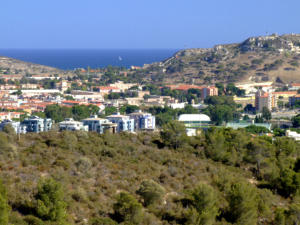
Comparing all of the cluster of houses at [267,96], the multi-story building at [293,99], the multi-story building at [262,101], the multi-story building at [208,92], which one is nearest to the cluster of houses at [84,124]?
the multi-story building at [262,101]

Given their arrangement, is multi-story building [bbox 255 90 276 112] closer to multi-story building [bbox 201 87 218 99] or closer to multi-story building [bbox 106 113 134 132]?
multi-story building [bbox 201 87 218 99]

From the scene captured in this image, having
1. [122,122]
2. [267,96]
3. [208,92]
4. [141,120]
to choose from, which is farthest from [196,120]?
[208,92]

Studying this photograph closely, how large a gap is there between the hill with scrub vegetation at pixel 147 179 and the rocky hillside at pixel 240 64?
59194 mm

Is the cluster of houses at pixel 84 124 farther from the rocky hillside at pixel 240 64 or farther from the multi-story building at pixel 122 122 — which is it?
the rocky hillside at pixel 240 64

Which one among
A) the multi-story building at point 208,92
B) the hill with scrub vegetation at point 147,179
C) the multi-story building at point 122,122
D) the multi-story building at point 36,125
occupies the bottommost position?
the multi-story building at point 208,92

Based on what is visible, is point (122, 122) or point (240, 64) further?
point (240, 64)

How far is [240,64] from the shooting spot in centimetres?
8875

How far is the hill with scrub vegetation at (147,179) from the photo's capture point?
14.9 metres

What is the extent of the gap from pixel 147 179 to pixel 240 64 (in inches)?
2869

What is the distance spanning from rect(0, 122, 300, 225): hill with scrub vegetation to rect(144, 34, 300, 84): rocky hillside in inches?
2330

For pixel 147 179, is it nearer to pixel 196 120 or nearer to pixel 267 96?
pixel 196 120

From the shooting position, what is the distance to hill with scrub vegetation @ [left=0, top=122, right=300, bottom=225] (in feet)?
48.8

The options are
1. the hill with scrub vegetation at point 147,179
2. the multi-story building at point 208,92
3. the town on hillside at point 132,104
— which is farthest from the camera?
the multi-story building at point 208,92

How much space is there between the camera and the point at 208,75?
8606 centimetres
